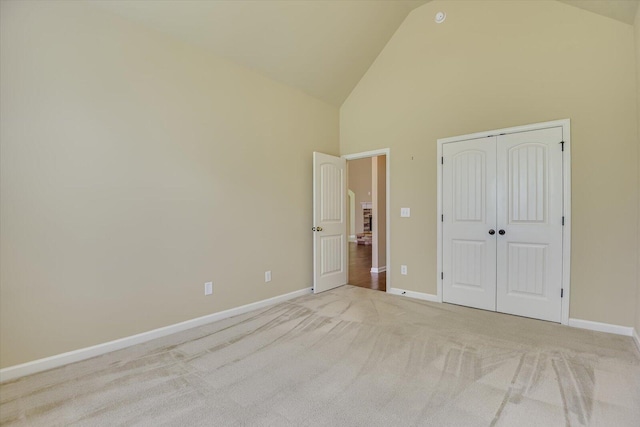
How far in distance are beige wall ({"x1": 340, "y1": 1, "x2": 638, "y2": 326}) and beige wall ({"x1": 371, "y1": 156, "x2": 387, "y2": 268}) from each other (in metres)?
1.24

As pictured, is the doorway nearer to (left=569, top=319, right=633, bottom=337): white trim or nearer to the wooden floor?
the wooden floor

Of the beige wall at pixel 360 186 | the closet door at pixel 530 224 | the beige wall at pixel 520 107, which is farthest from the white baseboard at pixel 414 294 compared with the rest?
the beige wall at pixel 360 186

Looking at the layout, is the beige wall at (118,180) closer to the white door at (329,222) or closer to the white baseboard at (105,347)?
the white baseboard at (105,347)

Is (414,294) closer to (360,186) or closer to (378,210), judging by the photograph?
(378,210)

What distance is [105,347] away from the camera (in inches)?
97.8

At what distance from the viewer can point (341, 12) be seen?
3.47 m

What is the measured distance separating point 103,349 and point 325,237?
2.80 metres

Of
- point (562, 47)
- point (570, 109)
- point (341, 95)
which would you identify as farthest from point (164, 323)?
point (562, 47)

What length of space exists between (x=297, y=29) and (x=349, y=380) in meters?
3.53

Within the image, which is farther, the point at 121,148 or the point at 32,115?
the point at 121,148

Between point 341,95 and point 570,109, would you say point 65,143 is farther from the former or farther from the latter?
point 570,109

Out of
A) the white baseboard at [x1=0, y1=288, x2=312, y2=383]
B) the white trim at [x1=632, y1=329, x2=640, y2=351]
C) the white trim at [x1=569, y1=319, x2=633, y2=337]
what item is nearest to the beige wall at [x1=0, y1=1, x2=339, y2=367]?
the white baseboard at [x1=0, y1=288, x2=312, y2=383]

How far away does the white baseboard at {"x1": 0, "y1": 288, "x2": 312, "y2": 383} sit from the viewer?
6.97 ft

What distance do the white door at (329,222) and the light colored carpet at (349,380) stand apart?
1334mm
